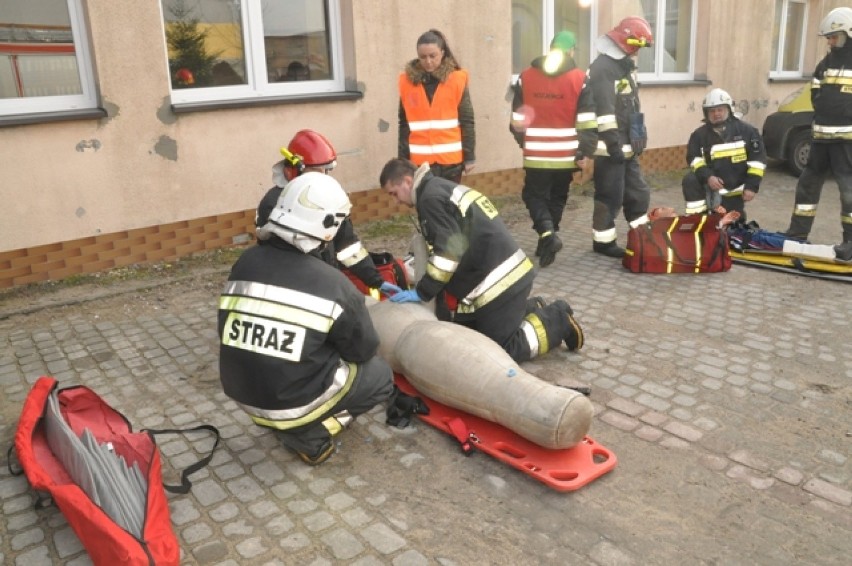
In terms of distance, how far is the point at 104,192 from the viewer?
605cm

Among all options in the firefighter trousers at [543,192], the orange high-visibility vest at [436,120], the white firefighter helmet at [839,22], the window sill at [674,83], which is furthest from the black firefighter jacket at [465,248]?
the window sill at [674,83]

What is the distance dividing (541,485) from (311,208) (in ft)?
5.25

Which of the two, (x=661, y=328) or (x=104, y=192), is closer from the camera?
(x=661, y=328)

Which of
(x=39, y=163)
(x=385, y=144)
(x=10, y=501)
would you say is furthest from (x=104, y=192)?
(x=10, y=501)

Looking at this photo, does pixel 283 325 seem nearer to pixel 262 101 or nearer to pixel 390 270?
pixel 390 270

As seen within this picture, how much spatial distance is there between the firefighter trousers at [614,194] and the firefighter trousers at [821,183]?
1542 millimetres

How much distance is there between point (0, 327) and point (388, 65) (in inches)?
180

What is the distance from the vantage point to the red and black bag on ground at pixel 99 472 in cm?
247

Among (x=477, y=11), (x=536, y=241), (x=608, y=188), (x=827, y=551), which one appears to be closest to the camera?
(x=827, y=551)

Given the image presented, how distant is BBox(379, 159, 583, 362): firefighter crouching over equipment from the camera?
4078 mm

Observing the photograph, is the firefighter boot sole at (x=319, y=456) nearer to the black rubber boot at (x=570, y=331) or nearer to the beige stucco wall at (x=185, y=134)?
the black rubber boot at (x=570, y=331)

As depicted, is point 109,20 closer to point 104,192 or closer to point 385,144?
point 104,192

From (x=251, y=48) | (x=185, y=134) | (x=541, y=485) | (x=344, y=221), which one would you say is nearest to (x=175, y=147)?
(x=185, y=134)

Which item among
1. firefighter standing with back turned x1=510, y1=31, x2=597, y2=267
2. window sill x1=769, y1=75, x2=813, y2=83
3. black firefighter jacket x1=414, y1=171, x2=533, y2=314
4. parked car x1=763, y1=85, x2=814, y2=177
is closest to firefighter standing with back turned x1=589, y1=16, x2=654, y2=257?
firefighter standing with back turned x1=510, y1=31, x2=597, y2=267
